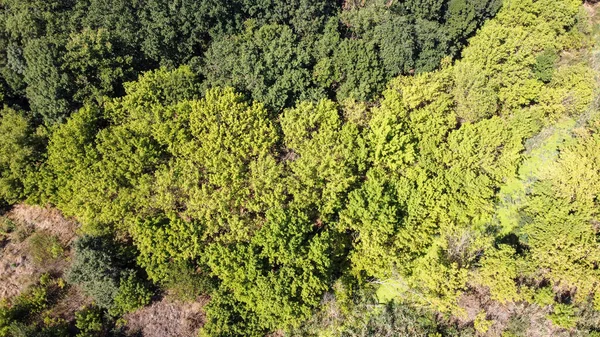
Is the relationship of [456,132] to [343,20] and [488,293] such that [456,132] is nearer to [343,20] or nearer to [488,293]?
[488,293]

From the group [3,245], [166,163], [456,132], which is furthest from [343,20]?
[3,245]

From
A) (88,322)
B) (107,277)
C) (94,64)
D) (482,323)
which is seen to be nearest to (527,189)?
(482,323)

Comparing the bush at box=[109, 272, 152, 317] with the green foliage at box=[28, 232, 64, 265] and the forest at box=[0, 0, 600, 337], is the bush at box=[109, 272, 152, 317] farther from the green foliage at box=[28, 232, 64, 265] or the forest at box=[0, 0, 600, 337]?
the green foliage at box=[28, 232, 64, 265]

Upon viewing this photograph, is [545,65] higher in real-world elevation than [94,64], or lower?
lower

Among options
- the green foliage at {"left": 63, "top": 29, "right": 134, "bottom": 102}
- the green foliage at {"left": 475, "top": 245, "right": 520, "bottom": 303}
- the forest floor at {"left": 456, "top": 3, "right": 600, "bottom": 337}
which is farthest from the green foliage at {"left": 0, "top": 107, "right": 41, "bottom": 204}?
the forest floor at {"left": 456, "top": 3, "right": 600, "bottom": 337}

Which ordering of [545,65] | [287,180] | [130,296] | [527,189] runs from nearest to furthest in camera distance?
1. [287,180]
2. [130,296]
3. [527,189]
4. [545,65]

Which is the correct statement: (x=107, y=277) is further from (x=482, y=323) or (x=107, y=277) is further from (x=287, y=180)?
(x=482, y=323)

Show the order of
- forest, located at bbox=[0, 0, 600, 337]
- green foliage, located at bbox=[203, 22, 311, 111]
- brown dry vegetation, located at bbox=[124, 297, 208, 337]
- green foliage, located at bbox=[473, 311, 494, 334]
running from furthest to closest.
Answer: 1. green foliage, located at bbox=[203, 22, 311, 111]
2. brown dry vegetation, located at bbox=[124, 297, 208, 337]
3. forest, located at bbox=[0, 0, 600, 337]
4. green foliage, located at bbox=[473, 311, 494, 334]

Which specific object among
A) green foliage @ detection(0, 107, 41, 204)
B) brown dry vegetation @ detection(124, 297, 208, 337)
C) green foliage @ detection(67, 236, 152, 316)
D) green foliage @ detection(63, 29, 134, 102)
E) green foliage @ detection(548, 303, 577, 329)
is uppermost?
green foliage @ detection(63, 29, 134, 102)
